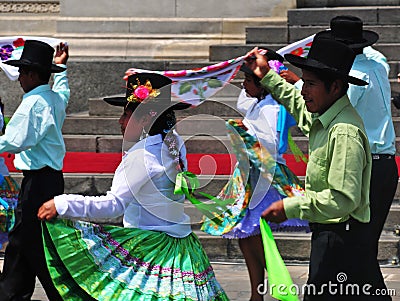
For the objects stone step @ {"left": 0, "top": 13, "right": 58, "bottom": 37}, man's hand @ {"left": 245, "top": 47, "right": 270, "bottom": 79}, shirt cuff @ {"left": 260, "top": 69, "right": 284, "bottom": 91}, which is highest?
stone step @ {"left": 0, "top": 13, "right": 58, "bottom": 37}

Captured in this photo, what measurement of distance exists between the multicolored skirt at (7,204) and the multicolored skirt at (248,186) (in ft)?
4.77

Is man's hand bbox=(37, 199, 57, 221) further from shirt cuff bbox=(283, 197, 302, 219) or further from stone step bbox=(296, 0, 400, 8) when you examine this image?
stone step bbox=(296, 0, 400, 8)

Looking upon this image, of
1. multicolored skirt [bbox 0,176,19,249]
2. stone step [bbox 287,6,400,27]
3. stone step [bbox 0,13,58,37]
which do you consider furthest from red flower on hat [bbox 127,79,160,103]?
stone step [bbox 0,13,58,37]

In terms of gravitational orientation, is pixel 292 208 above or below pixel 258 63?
below

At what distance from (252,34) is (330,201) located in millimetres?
7711

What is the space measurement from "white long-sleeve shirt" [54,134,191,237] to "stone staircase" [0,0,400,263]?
4.33 metres

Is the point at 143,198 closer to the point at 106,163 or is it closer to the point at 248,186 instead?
the point at 248,186

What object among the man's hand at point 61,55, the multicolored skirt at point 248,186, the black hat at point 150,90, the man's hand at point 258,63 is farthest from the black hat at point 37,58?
the man's hand at point 258,63

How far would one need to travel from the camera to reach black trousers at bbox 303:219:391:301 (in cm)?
504

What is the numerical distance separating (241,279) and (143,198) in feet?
9.01

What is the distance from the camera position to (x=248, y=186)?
286 inches

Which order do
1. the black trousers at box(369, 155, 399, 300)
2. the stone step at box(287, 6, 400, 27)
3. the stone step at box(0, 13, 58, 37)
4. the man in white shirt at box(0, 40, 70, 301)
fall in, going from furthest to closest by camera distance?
the stone step at box(0, 13, 58, 37) → the stone step at box(287, 6, 400, 27) → the man in white shirt at box(0, 40, 70, 301) → the black trousers at box(369, 155, 399, 300)

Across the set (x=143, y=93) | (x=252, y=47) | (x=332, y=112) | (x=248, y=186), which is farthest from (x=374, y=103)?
(x=252, y=47)

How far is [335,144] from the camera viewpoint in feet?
15.8
